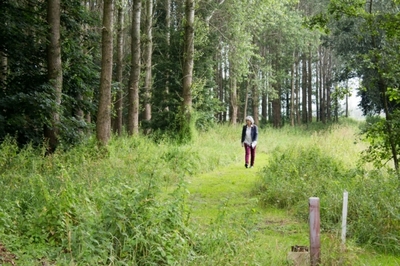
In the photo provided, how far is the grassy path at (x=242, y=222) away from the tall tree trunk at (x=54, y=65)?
165 inches

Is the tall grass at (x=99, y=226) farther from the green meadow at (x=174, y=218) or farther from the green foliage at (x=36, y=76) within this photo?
the green foliage at (x=36, y=76)

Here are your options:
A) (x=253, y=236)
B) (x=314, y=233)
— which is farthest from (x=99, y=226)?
(x=314, y=233)

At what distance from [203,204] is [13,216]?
432 centimetres

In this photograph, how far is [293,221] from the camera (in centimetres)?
784

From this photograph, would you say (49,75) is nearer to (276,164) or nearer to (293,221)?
(276,164)

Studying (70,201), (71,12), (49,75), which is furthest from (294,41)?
(70,201)

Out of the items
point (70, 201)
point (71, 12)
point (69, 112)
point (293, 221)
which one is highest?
point (71, 12)

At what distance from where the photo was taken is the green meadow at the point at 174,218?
16.5 feet

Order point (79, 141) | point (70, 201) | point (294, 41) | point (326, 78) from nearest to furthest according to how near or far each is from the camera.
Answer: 1. point (70, 201)
2. point (79, 141)
3. point (294, 41)
4. point (326, 78)

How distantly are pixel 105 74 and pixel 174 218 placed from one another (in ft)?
27.2

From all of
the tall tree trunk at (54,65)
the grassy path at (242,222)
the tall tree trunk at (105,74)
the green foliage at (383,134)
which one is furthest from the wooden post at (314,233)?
the tall tree trunk at (105,74)

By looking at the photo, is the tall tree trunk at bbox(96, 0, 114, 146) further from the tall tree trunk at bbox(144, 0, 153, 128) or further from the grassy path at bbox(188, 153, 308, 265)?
the tall tree trunk at bbox(144, 0, 153, 128)

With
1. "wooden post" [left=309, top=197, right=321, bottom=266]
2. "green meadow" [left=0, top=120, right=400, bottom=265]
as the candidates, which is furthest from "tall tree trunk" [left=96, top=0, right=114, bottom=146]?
"wooden post" [left=309, top=197, right=321, bottom=266]

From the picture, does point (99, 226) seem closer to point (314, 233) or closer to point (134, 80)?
point (314, 233)
